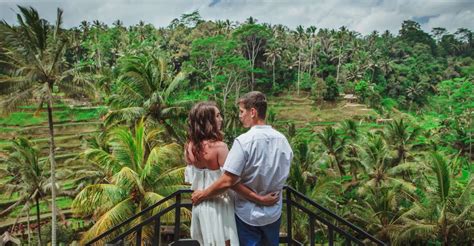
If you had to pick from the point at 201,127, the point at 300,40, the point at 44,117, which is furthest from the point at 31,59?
the point at 300,40

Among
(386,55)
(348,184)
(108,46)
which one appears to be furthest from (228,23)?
(348,184)

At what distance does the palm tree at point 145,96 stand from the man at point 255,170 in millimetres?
10805

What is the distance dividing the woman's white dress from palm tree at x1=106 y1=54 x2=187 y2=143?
10.7m

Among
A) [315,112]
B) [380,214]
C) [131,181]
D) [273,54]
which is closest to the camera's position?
[131,181]

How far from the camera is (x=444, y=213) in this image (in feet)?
39.2

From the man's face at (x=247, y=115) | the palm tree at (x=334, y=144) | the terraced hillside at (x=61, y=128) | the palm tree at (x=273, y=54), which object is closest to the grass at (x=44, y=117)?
the terraced hillside at (x=61, y=128)

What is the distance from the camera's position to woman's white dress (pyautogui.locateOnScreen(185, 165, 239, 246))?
2107 millimetres

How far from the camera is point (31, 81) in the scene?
11266mm

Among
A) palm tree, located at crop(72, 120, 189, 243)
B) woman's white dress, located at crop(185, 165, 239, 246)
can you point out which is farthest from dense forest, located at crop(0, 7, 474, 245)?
woman's white dress, located at crop(185, 165, 239, 246)

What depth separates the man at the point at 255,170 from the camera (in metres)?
1.98

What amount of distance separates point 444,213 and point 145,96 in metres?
9.77

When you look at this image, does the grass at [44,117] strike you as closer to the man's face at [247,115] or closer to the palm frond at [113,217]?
the palm frond at [113,217]

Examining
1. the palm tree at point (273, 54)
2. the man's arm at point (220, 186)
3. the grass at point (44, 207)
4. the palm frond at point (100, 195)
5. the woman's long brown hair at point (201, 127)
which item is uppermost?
the palm tree at point (273, 54)

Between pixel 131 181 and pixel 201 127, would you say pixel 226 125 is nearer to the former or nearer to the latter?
pixel 131 181
